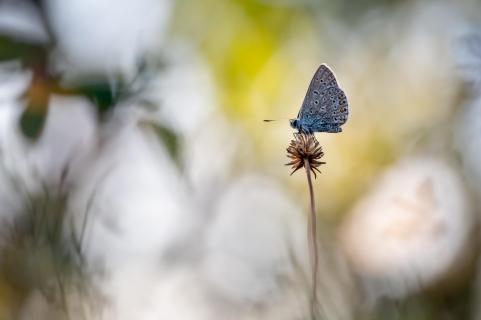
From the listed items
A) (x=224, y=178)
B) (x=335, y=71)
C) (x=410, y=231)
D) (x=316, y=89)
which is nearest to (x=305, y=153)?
(x=316, y=89)

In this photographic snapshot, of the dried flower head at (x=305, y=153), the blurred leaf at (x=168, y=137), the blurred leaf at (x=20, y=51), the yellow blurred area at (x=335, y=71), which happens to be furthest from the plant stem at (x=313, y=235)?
the yellow blurred area at (x=335, y=71)

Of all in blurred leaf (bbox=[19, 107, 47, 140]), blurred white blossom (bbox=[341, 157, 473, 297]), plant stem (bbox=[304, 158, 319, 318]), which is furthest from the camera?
blurred leaf (bbox=[19, 107, 47, 140])

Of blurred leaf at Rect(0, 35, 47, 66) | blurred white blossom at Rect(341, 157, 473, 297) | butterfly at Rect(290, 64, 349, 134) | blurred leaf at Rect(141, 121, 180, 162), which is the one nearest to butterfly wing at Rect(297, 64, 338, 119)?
butterfly at Rect(290, 64, 349, 134)

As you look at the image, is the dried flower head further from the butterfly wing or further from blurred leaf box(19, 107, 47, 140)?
blurred leaf box(19, 107, 47, 140)

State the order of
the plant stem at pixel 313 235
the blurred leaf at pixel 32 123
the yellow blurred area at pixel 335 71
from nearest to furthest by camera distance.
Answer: the plant stem at pixel 313 235
the blurred leaf at pixel 32 123
the yellow blurred area at pixel 335 71

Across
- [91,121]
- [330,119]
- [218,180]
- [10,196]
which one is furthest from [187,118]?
[330,119]

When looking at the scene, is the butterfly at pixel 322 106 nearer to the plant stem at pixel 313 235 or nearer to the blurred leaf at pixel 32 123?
the plant stem at pixel 313 235

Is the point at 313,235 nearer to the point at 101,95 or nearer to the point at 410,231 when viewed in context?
the point at 410,231
